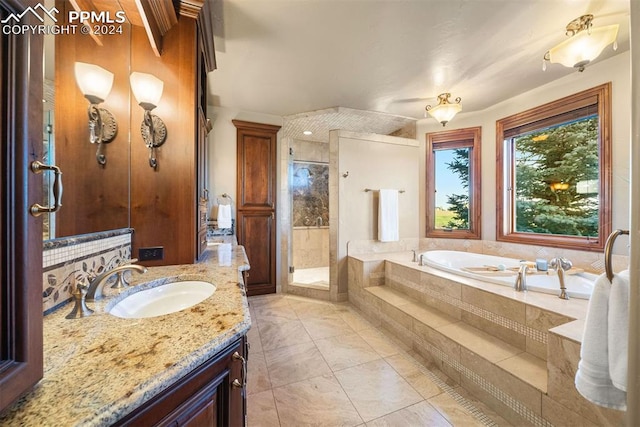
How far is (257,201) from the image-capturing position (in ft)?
11.2

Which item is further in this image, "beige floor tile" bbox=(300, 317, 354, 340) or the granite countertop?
"beige floor tile" bbox=(300, 317, 354, 340)

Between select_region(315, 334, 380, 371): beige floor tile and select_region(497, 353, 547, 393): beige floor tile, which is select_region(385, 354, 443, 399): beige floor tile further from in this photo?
select_region(497, 353, 547, 393): beige floor tile

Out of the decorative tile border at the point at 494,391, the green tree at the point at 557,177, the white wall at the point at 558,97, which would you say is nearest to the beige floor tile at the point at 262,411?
the decorative tile border at the point at 494,391

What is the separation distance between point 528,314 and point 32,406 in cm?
219

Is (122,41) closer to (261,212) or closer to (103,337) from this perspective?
(103,337)

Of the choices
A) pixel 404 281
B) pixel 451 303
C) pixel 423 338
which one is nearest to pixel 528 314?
pixel 451 303

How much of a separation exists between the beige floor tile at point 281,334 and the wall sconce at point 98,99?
1.87 meters

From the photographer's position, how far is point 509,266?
2633 mm

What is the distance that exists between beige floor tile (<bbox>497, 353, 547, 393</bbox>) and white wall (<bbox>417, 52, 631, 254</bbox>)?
1.34 metres

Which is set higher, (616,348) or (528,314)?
(616,348)

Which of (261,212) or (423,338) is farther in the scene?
(261,212)

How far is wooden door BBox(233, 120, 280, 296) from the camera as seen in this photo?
3.32 metres

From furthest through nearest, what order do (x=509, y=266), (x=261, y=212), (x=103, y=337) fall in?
(x=261, y=212)
(x=509, y=266)
(x=103, y=337)

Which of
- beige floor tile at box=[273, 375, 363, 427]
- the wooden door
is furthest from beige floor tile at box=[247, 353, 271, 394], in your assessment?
the wooden door
